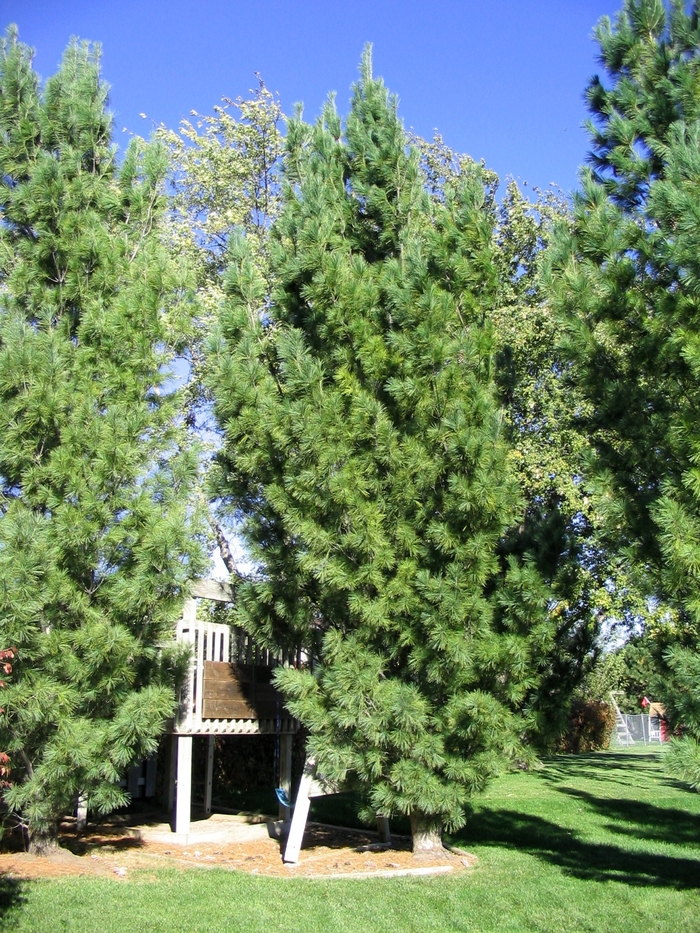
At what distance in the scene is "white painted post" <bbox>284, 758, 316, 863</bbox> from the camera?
809 cm

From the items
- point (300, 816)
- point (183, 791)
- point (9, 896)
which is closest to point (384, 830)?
point (300, 816)

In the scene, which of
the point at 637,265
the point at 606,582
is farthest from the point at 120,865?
the point at 606,582

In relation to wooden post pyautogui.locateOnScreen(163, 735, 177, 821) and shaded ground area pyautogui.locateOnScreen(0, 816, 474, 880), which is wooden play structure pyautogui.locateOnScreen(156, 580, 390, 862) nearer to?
wooden post pyautogui.locateOnScreen(163, 735, 177, 821)

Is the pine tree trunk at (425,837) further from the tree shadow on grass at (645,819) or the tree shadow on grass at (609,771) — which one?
the tree shadow on grass at (609,771)

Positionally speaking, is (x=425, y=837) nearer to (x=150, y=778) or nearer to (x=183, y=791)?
(x=183, y=791)

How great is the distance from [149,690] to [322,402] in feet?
9.60

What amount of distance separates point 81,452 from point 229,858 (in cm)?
411

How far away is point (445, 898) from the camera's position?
21.6ft

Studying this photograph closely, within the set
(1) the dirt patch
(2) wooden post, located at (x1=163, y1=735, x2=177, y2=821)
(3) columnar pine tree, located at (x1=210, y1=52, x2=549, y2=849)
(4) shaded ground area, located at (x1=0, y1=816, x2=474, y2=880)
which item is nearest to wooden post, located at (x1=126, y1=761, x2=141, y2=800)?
(2) wooden post, located at (x1=163, y1=735, x2=177, y2=821)

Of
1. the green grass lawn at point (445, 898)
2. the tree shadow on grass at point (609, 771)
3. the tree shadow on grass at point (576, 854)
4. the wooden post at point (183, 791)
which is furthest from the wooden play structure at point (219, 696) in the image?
the tree shadow on grass at point (609, 771)

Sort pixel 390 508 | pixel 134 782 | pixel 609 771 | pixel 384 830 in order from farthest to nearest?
pixel 609 771 < pixel 134 782 < pixel 384 830 < pixel 390 508

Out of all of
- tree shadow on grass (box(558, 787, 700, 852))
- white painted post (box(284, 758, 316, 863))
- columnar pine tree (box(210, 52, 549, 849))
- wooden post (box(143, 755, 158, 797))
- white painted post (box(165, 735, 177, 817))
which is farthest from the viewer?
wooden post (box(143, 755, 158, 797))

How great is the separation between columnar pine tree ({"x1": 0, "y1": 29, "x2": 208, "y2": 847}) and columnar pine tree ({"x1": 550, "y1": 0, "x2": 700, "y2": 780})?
146 inches

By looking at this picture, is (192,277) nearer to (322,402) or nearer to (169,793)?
(322,402)
